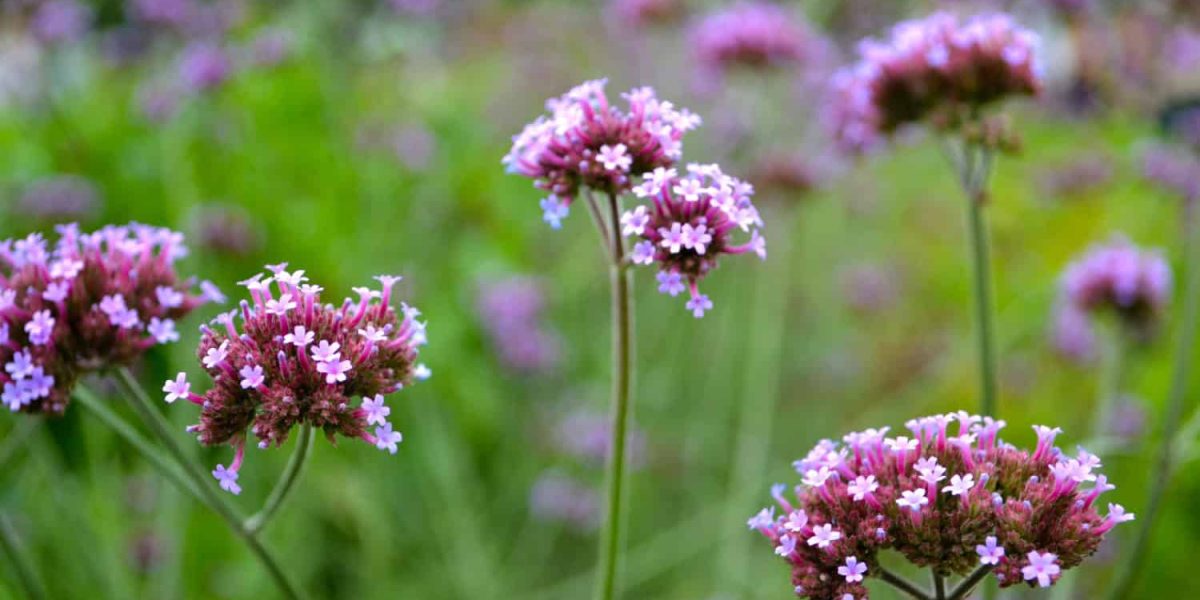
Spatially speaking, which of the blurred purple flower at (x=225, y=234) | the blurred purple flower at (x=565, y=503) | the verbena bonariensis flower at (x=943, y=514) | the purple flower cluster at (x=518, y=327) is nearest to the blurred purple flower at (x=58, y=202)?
the blurred purple flower at (x=225, y=234)

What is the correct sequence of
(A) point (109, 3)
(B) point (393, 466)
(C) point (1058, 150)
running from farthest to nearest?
(A) point (109, 3), (C) point (1058, 150), (B) point (393, 466)

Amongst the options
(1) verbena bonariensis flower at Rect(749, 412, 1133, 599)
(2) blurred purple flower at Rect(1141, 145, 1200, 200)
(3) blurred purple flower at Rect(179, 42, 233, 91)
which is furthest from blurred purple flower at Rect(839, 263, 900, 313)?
(1) verbena bonariensis flower at Rect(749, 412, 1133, 599)

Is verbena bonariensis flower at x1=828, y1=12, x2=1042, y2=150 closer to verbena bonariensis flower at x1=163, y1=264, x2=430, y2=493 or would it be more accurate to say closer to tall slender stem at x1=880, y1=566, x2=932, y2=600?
tall slender stem at x1=880, y1=566, x2=932, y2=600

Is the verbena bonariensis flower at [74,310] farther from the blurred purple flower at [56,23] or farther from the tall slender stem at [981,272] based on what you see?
the blurred purple flower at [56,23]

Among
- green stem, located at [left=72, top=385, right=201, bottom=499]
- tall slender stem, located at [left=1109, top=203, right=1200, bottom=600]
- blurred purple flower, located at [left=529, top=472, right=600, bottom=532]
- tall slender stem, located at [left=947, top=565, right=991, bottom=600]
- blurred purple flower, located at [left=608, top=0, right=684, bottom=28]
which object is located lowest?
tall slender stem, located at [left=947, top=565, right=991, bottom=600]

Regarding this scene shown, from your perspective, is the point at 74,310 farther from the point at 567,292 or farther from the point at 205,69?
the point at 567,292

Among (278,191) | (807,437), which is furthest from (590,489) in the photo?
(278,191)

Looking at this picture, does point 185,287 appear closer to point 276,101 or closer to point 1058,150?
point 276,101
